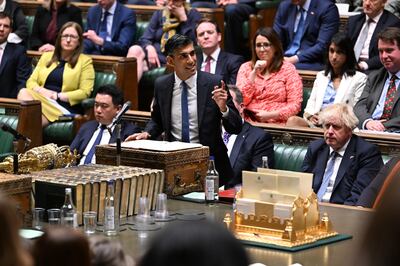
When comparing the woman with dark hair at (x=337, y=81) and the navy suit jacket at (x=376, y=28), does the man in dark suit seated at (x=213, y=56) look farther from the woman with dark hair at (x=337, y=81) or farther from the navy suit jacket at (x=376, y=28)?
the navy suit jacket at (x=376, y=28)

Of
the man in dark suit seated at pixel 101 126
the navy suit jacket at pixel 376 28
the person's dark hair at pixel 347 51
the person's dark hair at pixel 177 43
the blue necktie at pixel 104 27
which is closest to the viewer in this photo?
the person's dark hair at pixel 177 43

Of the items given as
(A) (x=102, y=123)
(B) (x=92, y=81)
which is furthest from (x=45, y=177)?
(B) (x=92, y=81)

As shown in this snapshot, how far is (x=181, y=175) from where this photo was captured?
5.25 metres

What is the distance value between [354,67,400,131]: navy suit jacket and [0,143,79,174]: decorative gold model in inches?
105

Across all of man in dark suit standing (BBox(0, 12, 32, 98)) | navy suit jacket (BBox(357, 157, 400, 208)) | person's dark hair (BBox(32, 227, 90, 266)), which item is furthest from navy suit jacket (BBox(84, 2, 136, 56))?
person's dark hair (BBox(32, 227, 90, 266))

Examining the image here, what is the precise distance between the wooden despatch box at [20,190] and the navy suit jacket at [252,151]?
2.19 meters

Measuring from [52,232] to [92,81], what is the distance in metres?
7.40

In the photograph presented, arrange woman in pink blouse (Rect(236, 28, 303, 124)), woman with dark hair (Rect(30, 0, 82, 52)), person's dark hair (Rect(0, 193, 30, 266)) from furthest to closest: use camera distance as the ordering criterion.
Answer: woman with dark hair (Rect(30, 0, 82, 52)) < woman in pink blouse (Rect(236, 28, 303, 124)) < person's dark hair (Rect(0, 193, 30, 266))

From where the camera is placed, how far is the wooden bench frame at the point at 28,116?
8.13 meters

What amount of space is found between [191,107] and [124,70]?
120 inches

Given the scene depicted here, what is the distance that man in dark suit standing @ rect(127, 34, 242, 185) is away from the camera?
5953 millimetres

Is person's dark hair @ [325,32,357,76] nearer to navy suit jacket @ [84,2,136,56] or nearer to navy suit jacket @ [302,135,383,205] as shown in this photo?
navy suit jacket @ [302,135,383,205]

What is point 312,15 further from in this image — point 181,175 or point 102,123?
point 181,175

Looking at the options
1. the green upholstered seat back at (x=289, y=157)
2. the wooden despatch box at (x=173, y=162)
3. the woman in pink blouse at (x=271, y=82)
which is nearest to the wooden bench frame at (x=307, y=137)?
the green upholstered seat back at (x=289, y=157)
